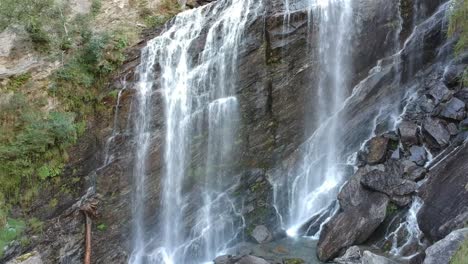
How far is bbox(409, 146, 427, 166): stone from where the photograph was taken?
1352cm

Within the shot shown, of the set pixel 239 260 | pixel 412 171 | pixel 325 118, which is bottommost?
pixel 239 260

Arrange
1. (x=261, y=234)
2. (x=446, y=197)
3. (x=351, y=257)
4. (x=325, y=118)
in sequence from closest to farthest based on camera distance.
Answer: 1. (x=446, y=197)
2. (x=351, y=257)
3. (x=261, y=234)
4. (x=325, y=118)

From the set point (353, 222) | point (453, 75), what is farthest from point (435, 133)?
point (353, 222)

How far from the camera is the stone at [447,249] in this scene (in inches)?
324

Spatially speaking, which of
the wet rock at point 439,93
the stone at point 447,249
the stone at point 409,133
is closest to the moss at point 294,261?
the stone at point 447,249

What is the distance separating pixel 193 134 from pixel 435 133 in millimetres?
7321

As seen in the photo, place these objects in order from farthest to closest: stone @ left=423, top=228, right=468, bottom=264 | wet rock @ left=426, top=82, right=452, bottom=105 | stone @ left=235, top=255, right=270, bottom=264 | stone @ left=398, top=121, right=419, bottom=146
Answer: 1. wet rock @ left=426, top=82, right=452, bottom=105
2. stone @ left=398, top=121, right=419, bottom=146
3. stone @ left=235, top=255, right=270, bottom=264
4. stone @ left=423, top=228, right=468, bottom=264

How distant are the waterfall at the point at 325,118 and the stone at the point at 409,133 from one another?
2063 millimetres

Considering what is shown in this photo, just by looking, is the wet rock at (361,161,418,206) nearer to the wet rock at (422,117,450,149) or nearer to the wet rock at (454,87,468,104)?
the wet rock at (422,117,450,149)

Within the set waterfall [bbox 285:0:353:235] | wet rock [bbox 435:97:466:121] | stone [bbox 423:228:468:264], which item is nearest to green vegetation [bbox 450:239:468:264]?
stone [bbox 423:228:468:264]

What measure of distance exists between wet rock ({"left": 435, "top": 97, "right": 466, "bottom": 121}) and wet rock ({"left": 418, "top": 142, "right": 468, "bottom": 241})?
5.89 feet

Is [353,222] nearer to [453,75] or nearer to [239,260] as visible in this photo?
[239,260]

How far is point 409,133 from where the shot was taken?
46.4ft

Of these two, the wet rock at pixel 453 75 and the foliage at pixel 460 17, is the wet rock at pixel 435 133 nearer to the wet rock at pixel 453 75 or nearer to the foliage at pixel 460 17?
the wet rock at pixel 453 75
